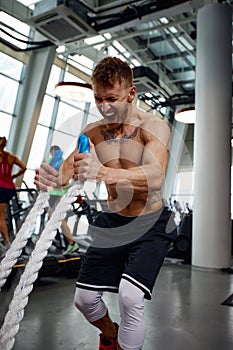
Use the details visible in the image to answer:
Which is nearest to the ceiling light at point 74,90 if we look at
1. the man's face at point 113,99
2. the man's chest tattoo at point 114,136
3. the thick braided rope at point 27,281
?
the man's chest tattoo at point 114,136

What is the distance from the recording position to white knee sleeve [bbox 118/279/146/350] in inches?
53.7

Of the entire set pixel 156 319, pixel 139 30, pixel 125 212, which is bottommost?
pixel 156 319

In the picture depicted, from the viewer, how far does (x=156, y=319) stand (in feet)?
8.21

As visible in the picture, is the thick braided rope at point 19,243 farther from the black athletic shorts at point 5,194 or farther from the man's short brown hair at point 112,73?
the black athletic shorts at point 5,194

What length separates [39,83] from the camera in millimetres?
7918

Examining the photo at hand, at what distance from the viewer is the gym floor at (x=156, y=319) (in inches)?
78.9

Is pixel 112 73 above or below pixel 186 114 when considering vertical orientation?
below

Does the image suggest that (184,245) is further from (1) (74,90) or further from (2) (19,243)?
(2) (19,243)

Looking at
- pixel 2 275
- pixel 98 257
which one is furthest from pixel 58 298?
pixel 2 275

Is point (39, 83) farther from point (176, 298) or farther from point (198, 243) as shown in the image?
point (176, 298)

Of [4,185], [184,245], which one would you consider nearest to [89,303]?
[4,185]

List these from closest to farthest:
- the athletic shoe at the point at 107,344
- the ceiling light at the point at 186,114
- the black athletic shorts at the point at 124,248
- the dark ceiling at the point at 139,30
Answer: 1. the black athletic shorts at the point at 124,248
2. the athletic shoe at the point at 107,344
3. the dark ceiling at the point at 139,30
4. the ceiling light at the point at 186,114

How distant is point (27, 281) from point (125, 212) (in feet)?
2.32

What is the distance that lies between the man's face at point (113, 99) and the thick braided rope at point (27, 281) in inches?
19.6
